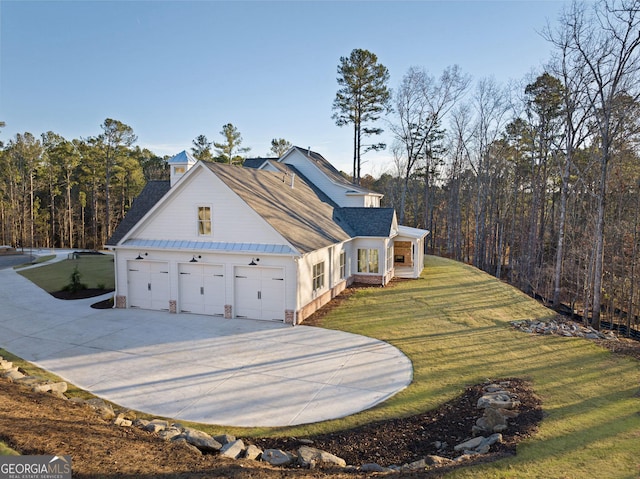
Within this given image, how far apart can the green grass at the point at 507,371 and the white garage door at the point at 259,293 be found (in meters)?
2.24

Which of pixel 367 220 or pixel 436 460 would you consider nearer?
pixel 436 460

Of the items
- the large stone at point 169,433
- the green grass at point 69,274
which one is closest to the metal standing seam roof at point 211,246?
the green grass at point 69,274

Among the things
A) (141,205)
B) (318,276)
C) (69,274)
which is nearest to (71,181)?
(69,274)

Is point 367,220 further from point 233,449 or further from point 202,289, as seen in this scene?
point 233,449

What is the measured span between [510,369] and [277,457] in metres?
7.63

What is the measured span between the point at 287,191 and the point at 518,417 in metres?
16.2

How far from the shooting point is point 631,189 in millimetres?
25031

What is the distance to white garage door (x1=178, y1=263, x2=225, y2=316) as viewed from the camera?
16219 millimetres

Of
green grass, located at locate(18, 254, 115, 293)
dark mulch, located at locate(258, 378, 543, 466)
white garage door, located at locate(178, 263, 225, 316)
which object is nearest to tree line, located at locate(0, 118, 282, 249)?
green grass, located at locate(18, 254, 115, 293)

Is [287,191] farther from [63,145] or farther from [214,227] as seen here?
[63,145]

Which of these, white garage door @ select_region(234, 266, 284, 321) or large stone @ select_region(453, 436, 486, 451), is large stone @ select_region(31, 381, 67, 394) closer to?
white garage door @ select_region(234, 266, 284, 321)

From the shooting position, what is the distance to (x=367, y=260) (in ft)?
76.7

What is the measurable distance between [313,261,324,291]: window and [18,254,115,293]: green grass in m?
11.8

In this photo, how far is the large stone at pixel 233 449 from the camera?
6400 millimetres
